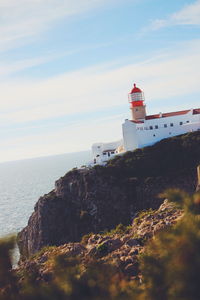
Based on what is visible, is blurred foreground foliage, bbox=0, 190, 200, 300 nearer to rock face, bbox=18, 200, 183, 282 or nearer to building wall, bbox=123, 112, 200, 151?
rock face, bbox=18, 200, 183, 282

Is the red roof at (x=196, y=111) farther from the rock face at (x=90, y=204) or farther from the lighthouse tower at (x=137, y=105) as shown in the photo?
the rock face at (x=90, y=204)

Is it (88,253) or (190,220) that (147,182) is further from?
(190,220)

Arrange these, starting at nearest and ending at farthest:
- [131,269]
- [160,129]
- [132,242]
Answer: [131,269], [132,242], [160,129]

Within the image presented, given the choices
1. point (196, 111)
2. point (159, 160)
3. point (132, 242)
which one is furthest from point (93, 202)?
point (132, 242)

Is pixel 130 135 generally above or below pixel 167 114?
below

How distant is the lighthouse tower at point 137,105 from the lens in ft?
250

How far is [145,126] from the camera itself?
71.4 m

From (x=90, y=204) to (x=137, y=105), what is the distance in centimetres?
2483

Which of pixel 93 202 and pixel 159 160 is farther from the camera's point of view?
pixel 159 160

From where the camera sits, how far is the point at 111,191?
60625mm

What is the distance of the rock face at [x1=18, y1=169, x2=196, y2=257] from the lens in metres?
58.0

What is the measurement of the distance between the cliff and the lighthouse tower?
9.59 metres

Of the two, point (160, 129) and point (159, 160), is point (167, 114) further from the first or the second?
point (159, 160)

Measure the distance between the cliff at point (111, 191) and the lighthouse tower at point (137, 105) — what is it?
31.5ft
